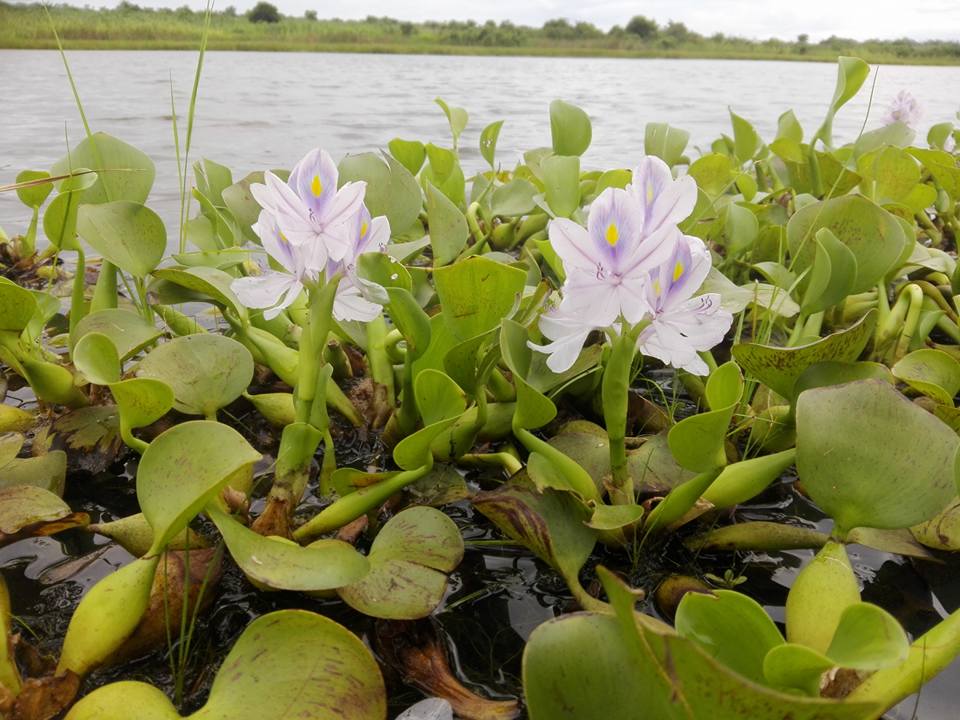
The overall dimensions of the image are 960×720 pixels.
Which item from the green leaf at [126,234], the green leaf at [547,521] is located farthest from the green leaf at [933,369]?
the green leaf at [126,234]

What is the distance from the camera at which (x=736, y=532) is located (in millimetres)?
1130

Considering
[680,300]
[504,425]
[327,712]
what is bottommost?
[327,712]

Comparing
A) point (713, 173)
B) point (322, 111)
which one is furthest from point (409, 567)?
point (322, 111)

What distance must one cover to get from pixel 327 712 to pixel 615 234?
58 cm

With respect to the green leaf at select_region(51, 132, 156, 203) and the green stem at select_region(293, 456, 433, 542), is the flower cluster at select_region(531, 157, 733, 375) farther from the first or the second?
the green leaf at select_region(51, 132, 156, 203)

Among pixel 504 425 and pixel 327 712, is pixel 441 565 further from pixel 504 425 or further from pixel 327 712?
pixel 504 425

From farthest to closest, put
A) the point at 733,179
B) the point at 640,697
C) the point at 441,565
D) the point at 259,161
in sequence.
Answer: the point at 259,161
the point at 733,179
the point at 441,565
the point at 640,697

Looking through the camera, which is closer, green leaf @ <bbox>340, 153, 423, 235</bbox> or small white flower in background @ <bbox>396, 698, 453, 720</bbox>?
small white flower in background @ <bbox>396, 698, 453, 720</bbox>

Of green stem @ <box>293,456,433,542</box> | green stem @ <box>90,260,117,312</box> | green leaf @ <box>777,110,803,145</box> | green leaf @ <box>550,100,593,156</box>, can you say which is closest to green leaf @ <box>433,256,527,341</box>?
green stem @ <box>293,456,433,542</box>

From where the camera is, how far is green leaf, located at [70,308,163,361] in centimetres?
138

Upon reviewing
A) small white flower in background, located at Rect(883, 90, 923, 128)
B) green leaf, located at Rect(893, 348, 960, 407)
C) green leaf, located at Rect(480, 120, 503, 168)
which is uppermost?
small white flower in background, located at Rect(883, 90, 923, 128)

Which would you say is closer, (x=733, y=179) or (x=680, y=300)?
(x=680, y=300)

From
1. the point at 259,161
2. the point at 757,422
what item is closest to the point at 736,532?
the point at 757,422

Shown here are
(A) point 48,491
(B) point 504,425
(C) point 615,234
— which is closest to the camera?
(C) point 615,234
